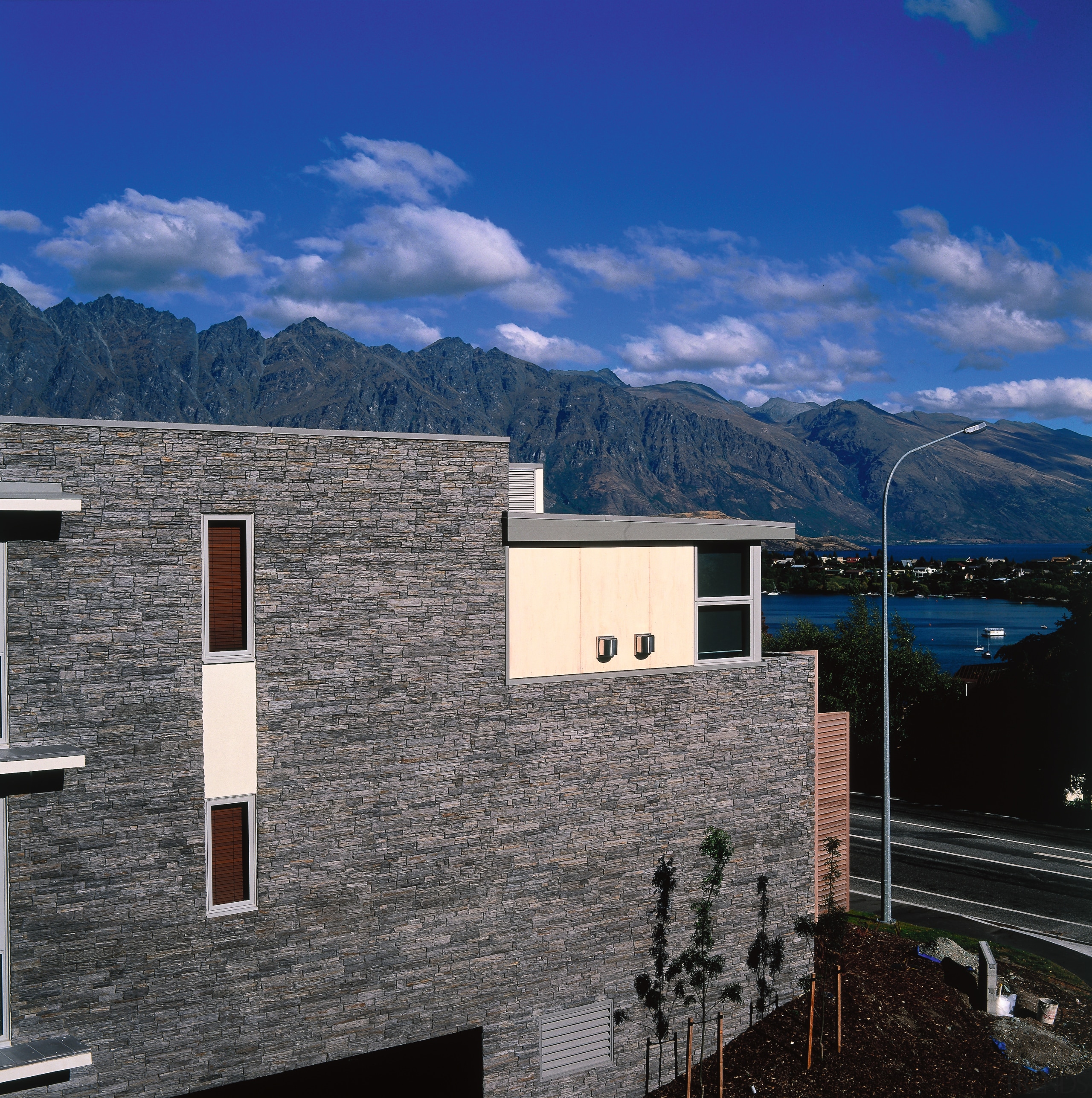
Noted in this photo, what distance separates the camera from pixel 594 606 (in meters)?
13.0

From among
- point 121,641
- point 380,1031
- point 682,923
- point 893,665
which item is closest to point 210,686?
point 121,641

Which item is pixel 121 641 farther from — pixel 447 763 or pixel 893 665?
pixel 893 665

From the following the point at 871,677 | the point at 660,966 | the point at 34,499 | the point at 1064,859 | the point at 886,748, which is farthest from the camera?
the point at 871,677

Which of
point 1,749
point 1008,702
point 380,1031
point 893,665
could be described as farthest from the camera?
point 893,665

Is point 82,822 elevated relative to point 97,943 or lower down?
elevated

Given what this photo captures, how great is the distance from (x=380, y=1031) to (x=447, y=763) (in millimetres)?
3372

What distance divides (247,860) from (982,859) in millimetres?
24918

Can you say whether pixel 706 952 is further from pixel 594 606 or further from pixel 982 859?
pixel 982 859

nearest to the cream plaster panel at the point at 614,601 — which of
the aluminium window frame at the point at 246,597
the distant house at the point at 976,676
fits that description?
the aluminium window frame at the point at 246,597

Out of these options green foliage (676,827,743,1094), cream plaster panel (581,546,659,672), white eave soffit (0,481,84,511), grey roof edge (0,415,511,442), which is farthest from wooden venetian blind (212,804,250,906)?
green foliage (676,827,743,1094)

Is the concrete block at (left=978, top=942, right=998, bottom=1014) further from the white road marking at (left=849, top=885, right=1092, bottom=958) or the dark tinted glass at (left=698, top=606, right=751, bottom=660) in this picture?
the dark tinted glass at (left=698, top=606, right=751, bottom=660)

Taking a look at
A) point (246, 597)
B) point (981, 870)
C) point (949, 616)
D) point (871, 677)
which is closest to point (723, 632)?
point (246, 597)

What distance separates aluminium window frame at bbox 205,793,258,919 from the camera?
9.98m

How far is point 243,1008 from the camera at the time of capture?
1009 cm
